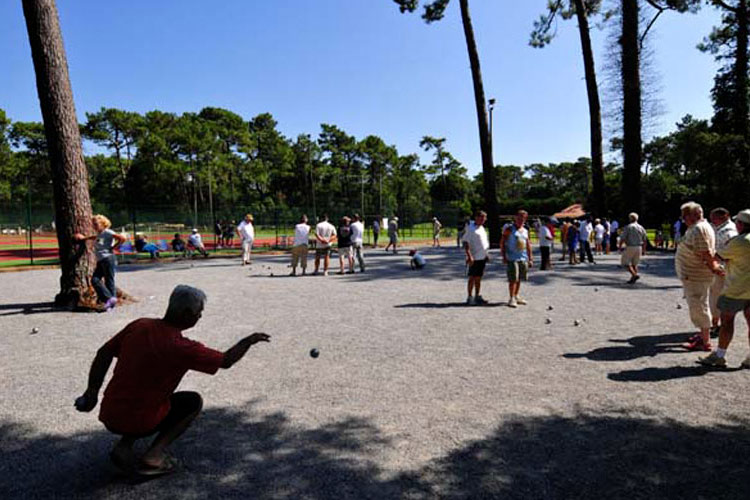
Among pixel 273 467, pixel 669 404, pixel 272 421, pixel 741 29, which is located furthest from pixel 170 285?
pixel 741 29

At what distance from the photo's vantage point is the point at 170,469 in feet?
10.0

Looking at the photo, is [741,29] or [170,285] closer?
[170,285]

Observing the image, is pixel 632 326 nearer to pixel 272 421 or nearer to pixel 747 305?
pixel 747 305

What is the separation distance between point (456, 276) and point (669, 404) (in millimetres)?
9382

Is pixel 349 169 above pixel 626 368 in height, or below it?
above

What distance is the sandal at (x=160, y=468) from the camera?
295cm

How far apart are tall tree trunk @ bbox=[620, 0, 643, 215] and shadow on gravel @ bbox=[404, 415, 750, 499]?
20584 millimetres

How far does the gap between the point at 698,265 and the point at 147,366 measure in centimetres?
589

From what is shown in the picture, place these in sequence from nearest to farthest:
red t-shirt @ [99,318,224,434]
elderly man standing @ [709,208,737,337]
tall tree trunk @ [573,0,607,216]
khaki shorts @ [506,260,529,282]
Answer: red t-shirt @ [99,318,224,434] < elderly man standing @ [709,208,737,337] < khaki shorts @ [506,260,529,282] < tall tree trunk @ [573,0,607,216]

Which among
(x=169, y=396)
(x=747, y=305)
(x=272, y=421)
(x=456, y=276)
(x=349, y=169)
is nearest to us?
(x=169, y=396)

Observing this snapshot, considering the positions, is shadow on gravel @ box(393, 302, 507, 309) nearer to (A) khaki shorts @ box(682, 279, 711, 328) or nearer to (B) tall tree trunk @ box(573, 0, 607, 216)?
(A) khaki shorts @ box(682, 279, 711, 328)

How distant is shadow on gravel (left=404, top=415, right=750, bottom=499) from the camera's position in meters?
2.86

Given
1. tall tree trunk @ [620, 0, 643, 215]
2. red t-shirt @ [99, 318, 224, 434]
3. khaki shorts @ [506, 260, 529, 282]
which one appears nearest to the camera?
red t-shirt @ [99, 318, 224, 434]

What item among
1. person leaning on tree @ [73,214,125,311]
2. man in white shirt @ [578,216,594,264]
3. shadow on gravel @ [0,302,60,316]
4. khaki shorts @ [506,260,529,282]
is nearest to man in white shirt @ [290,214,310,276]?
person leaning on tree @ [73,214,125,311]
